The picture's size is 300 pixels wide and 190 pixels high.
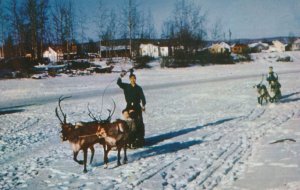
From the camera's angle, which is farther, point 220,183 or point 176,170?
point 176,170

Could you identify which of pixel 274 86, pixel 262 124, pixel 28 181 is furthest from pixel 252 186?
pixel 274 86

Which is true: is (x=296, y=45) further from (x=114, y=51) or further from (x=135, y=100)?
(x=135, y=100)

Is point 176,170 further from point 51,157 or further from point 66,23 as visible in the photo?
point 66,23

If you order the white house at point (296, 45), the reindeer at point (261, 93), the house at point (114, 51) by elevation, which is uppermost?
the white house at point (296, 45)

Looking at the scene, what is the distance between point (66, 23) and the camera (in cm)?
6394

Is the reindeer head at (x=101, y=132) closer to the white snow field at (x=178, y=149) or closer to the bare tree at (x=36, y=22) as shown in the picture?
the white snow field at (x=178, y=149)

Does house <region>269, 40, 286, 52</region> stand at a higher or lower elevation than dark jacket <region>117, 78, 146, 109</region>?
higher

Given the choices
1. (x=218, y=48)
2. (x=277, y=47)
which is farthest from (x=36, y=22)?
(x=277, y=47)

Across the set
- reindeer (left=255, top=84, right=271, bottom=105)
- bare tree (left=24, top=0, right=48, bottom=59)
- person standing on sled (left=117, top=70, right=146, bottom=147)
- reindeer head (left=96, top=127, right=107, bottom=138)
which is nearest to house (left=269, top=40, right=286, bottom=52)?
bare tree (left=24, top=0, right=48, bottom=59)

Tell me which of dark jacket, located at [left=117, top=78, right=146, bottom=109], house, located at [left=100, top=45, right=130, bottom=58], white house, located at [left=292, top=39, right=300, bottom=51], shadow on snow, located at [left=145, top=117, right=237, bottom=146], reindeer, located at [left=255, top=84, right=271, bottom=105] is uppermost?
white house, located at [left=292, top=39, right=300, bottom=51]

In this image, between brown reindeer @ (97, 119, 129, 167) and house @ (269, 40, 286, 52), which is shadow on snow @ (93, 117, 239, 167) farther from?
house @ (269, 40, 286, 52)

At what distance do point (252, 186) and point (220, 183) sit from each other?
0.57 metres

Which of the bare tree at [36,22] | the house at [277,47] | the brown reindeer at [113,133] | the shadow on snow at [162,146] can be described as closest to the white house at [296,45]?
the house at [277,47]

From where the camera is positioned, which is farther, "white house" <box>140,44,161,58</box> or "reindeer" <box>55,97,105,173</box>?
"white house" <box>140,44,161,58</box>
